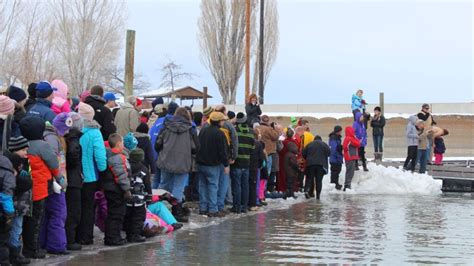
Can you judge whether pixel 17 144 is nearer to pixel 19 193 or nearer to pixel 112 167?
pixel 19 193

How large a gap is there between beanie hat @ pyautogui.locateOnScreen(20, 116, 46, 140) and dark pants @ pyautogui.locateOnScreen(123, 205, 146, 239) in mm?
2284

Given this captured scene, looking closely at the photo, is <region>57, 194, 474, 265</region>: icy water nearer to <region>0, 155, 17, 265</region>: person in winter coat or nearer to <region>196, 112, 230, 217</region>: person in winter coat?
<region>196, 112, 230, 217</region>: person in winter coat

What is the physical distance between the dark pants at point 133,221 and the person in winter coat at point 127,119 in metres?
3.55

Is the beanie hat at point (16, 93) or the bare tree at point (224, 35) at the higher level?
the bare tree at point (224, 35)

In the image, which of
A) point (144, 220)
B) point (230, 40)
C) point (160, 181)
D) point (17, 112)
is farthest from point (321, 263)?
point (230, 40)

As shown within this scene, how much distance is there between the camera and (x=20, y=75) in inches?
1631

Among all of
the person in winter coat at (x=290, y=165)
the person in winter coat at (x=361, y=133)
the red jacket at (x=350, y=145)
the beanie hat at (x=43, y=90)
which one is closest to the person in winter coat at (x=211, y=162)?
the beanie hat at (x=43, y=90)

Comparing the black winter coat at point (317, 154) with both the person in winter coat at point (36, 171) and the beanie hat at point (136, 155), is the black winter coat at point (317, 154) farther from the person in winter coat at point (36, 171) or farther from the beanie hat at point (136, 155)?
the person in winter coat at point (36, 171)

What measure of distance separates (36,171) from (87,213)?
4.83 ft

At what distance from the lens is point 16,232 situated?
9055 mm

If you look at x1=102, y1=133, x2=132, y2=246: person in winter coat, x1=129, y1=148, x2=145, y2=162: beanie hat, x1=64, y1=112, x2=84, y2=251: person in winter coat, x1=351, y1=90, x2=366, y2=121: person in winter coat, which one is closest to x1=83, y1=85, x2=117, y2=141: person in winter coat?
x1=129, y1=148, x2=145, y2=162: beanie hat

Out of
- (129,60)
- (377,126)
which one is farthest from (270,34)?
(129,60)

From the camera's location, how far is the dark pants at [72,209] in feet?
34.1

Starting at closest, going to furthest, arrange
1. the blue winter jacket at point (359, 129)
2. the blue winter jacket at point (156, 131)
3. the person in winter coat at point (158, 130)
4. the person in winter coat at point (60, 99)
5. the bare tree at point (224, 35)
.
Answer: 1. the person in winter coat at point (60, 99)
2. the person in winter coat at point (158, 130)
3. the blue winter jacket at point (156, 131)
4. the blue winter jacket at point (359, 129)
5. the bare tree at point (224, 35)
